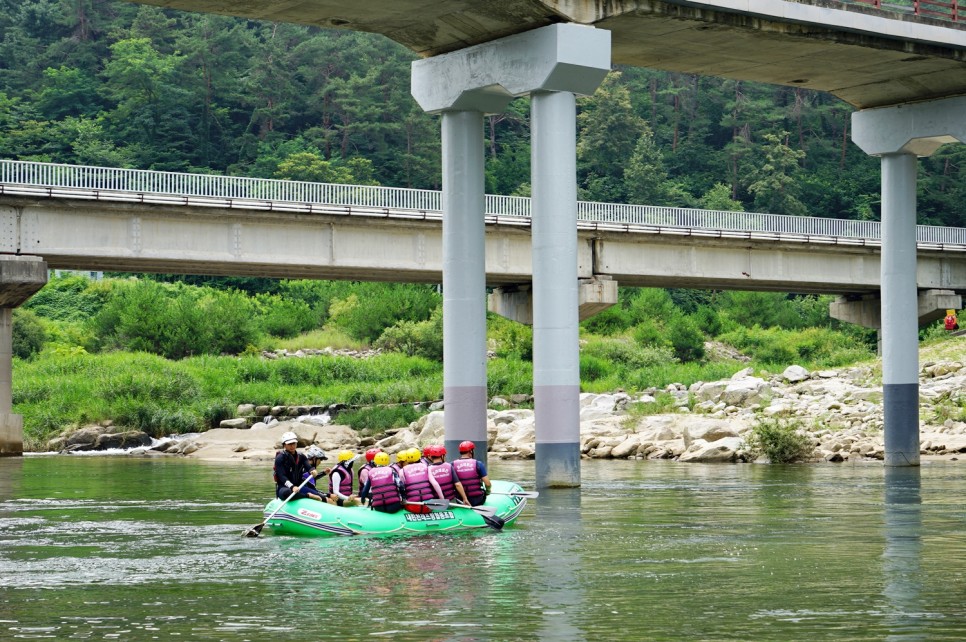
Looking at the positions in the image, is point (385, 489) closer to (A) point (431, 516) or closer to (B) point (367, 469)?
(B) point (367, 469)

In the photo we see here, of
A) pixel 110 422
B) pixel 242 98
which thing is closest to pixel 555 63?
pixel 110 422

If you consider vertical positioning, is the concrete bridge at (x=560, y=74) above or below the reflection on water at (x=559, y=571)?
above

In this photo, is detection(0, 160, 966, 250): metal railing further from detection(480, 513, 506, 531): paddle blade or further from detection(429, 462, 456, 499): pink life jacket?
detection(480, 513, 506, 531): paddle blade

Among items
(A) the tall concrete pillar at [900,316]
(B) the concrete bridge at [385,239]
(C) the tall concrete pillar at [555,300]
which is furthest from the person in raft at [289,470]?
(B) the concrete bridge at [385,239]

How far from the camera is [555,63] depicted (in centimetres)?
2927

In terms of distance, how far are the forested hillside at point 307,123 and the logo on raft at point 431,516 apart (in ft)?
204

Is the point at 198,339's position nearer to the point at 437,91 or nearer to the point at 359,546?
the point at 437,91

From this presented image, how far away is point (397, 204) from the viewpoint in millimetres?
50344

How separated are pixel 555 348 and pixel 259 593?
47.1 ft

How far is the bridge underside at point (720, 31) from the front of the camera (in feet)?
96.3

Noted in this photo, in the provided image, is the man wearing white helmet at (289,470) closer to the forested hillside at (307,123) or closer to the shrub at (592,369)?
the shrub at (592,369)

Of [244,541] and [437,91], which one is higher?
[437,91]

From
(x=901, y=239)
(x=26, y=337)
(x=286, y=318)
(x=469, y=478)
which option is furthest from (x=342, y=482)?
(x=286, y=318)

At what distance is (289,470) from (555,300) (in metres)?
8.95
